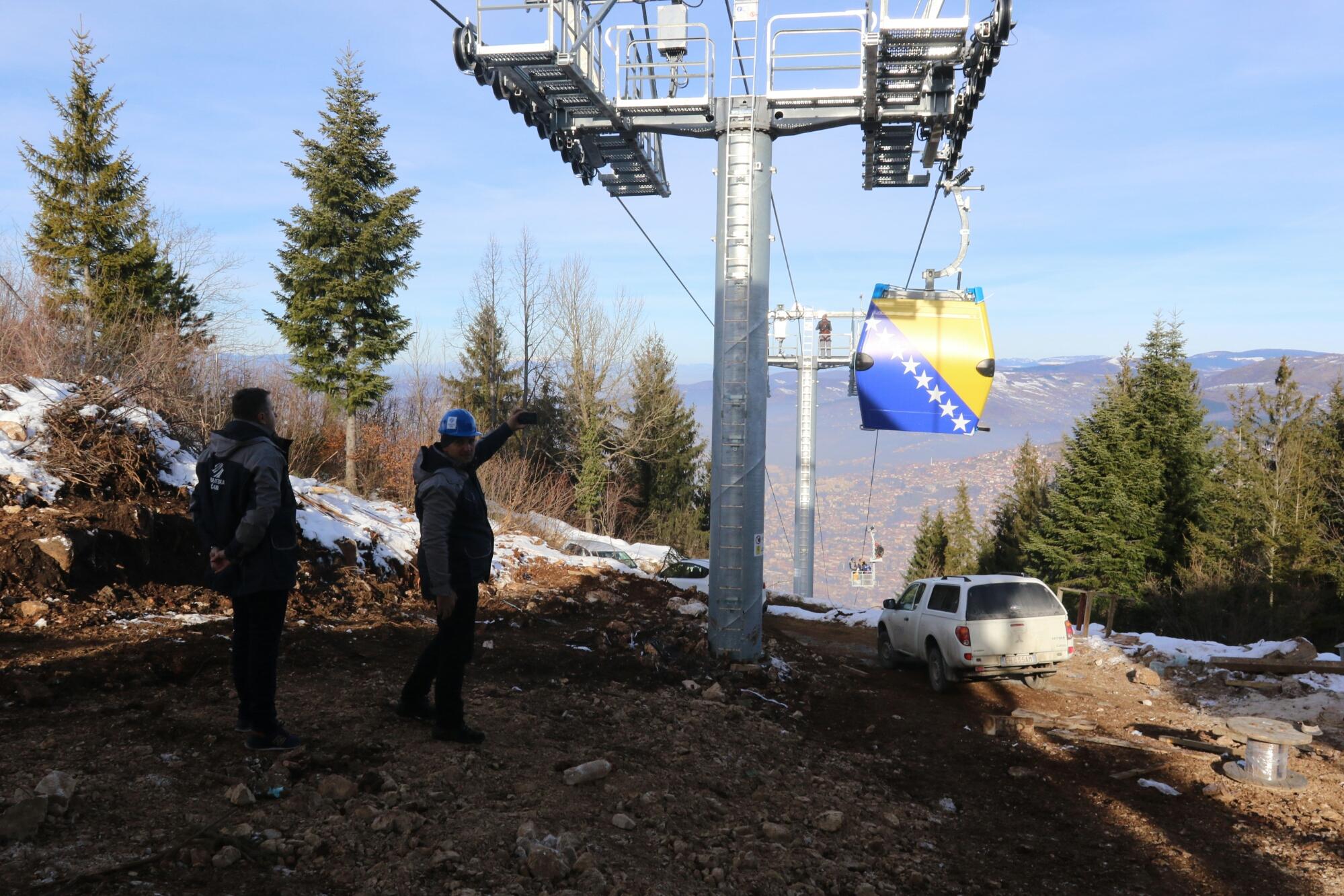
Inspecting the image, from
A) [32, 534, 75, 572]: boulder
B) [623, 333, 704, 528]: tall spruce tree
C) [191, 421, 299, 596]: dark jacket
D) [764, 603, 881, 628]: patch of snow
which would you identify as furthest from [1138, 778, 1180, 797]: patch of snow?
[623, 333, 704, 528]: tall spruce tree

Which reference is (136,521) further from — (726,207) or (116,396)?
(726,207)

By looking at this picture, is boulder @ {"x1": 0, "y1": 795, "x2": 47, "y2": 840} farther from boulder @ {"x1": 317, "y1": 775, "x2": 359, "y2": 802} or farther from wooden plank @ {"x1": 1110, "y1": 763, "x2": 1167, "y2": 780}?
wooden plank @ {"x1": 1110, "y1": 763, "x2": 1167, "y2": 780}

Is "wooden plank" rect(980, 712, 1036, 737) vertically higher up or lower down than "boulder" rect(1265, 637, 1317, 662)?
higher up

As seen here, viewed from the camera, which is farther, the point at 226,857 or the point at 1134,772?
the point at 1134,772

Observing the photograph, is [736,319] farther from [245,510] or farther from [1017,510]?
[1017,510]

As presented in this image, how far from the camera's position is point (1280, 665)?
529 inches

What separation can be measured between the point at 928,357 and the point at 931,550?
52638 millimetres

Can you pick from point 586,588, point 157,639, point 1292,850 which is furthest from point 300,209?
point 1292,850

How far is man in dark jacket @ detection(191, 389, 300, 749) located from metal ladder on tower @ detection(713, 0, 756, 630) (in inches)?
287

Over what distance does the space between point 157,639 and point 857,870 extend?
6.50 meters

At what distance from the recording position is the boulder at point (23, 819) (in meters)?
4.22

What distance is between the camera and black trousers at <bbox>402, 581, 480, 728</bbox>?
6.12 meters

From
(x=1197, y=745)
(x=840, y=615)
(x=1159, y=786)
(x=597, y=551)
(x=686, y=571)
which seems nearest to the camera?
(x=1159, y=786)

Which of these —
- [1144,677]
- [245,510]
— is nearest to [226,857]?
[245,510]
